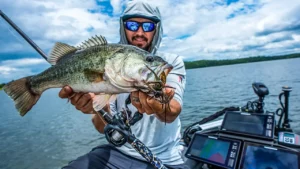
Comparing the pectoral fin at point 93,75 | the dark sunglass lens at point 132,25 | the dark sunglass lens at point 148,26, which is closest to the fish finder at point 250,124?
the dark sunglass lens at point 148,26

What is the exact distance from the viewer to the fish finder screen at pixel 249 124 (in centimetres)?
359

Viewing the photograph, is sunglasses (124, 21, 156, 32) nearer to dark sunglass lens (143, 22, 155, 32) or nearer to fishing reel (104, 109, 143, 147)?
dark sunglass lens (143, 22, 155, 32)

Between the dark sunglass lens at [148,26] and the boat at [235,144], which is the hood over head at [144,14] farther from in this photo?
the boat at [235,144]

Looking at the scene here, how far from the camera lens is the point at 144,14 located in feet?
10.9

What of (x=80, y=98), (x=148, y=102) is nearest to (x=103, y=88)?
(x=148, y=102)

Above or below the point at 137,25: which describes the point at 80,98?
below

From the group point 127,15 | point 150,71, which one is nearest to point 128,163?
point 150,71

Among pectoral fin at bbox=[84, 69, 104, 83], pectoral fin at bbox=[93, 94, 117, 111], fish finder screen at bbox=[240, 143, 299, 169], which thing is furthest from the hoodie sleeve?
fish finder screen at bbox=[240, 143, 299, 169]

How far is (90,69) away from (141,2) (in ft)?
5.72

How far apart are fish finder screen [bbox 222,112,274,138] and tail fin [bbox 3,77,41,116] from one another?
311cm

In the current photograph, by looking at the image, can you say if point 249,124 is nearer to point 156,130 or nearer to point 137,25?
point 156,130

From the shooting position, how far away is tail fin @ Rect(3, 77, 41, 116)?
2.56 metres

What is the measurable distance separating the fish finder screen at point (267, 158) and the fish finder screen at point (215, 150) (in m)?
0.16

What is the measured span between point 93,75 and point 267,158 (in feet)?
8.57
